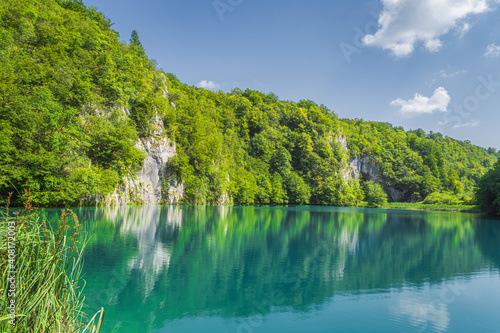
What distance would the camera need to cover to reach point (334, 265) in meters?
12.2

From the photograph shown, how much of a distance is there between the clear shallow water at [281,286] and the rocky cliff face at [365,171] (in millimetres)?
88247

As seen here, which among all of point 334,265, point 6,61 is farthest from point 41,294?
point 6,61

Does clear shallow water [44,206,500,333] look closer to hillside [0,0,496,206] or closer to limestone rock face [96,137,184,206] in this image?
hillside [0,0,496,206]

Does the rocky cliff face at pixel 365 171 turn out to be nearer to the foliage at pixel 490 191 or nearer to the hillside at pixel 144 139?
the hillside at pixel 144 139

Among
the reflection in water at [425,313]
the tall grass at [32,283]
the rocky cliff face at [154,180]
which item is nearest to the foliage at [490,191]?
the reflection in water at [425,313]

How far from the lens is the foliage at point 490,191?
4371 centimetres

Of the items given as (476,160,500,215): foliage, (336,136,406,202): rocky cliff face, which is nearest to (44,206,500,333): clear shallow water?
(476,160,500,215): foliage

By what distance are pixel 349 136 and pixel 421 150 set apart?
33762mm

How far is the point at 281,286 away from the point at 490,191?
51.5 metres

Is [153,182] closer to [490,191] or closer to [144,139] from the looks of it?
[144,139]

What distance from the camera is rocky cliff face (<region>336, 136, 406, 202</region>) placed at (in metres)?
101

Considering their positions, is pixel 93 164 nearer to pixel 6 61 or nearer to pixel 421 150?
pixel 6 61

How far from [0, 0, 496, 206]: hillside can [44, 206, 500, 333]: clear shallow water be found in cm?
514

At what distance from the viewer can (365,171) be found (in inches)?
4173
